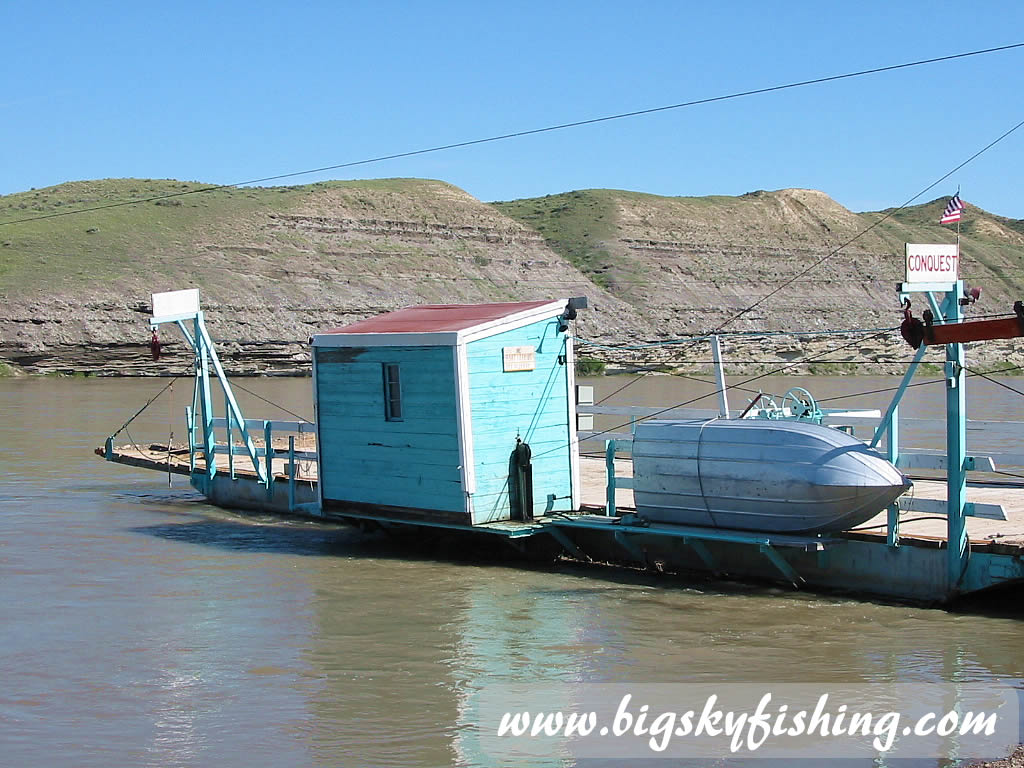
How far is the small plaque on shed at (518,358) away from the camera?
52.5 feet

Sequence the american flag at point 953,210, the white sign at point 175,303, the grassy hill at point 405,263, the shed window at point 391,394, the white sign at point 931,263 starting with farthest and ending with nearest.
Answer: the grassy hill at point 405,263, the white sign at point 175,303, the shed window at point 391,394, the american flag at point 953,210, the white sign at point 931,263

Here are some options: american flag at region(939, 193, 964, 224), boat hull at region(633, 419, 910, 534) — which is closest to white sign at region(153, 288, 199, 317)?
boat hull at region(633, 419, 910, 534)

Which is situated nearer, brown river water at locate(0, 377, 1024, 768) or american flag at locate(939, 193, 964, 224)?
brown river water at locate(0, 377, 1024, 768)

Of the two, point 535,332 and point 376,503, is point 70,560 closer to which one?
point 376,503

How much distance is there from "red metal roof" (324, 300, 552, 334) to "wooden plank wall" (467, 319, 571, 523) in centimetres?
32

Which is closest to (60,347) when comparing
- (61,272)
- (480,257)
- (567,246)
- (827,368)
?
(61,272)

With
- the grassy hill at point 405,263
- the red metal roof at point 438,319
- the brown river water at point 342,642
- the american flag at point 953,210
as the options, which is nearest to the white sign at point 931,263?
the american flag at point 953,210

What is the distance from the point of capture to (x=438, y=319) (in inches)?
659

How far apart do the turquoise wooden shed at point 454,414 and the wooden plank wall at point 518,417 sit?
13mm

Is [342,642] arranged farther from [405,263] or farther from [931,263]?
[405,263]

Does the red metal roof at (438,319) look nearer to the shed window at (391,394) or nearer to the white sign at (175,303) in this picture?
the shed window at (391,394)

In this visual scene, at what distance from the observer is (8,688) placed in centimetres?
Answer: 1072

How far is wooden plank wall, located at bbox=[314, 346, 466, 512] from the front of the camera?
51.6 ft

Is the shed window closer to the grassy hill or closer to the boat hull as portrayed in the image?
the boat hull
